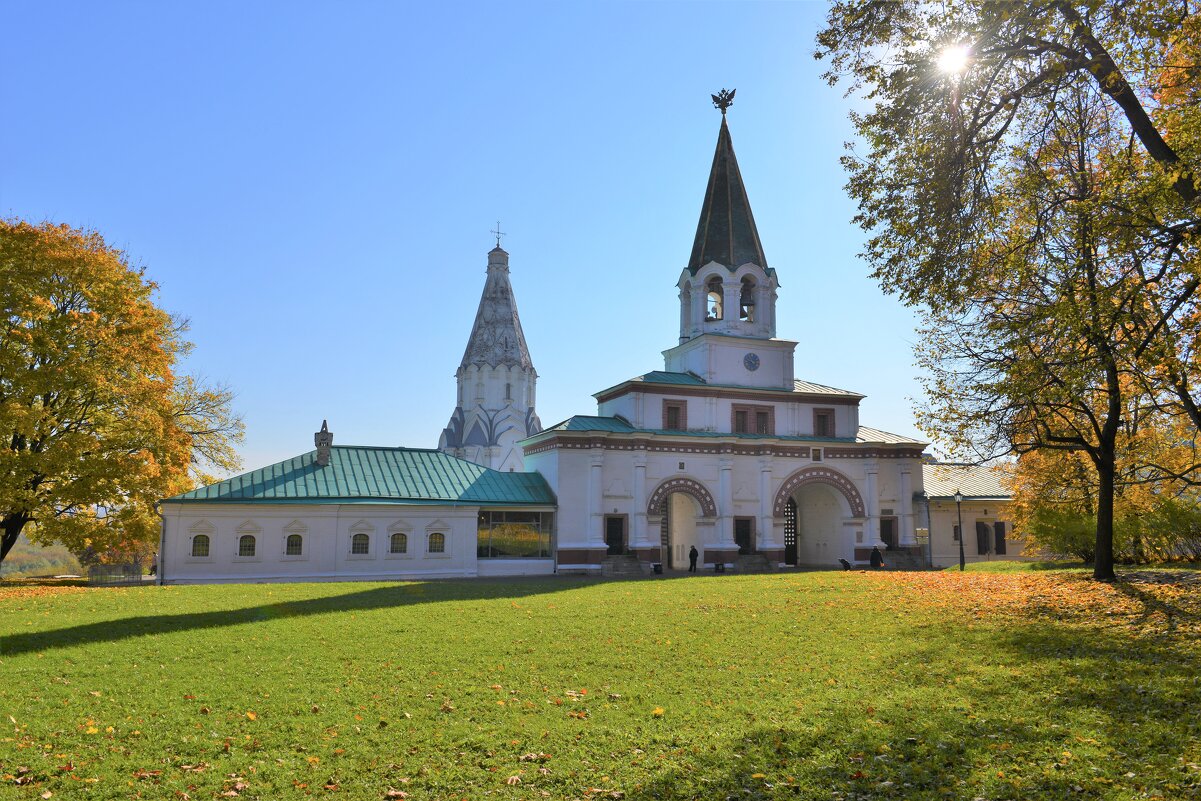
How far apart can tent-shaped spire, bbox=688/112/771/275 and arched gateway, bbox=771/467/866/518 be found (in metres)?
10.6

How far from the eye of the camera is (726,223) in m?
42.3

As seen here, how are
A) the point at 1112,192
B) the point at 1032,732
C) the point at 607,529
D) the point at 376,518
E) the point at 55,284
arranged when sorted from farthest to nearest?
1. the point at 607,529
2. the point at 376,518
3. the point at 55,284
4. the point at 1112,192
5. the point at 1032,732

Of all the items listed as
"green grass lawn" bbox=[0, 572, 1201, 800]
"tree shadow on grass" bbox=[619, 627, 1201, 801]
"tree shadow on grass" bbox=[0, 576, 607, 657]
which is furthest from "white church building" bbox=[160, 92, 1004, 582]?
"tree shadow on grass" bbox=[619, 627, 1201, 801]

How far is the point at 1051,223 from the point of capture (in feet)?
47.9

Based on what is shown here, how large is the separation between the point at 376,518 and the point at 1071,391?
2615cm

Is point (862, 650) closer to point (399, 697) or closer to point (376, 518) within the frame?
point (399, 697)

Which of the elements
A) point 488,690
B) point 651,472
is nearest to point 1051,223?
point 488,690

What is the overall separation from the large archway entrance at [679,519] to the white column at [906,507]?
34.1 ft

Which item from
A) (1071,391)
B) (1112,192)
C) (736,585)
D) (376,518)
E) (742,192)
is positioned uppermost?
(742,192)

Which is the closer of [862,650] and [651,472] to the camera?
[862,650]

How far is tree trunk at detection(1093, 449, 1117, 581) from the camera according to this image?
20422 mm

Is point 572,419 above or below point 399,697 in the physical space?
above

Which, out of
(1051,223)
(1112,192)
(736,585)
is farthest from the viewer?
(736,585)

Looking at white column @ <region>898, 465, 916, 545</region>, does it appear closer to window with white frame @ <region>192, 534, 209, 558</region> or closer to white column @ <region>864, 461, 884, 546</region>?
white column @ <region>864, 461, 884, 546</region>
